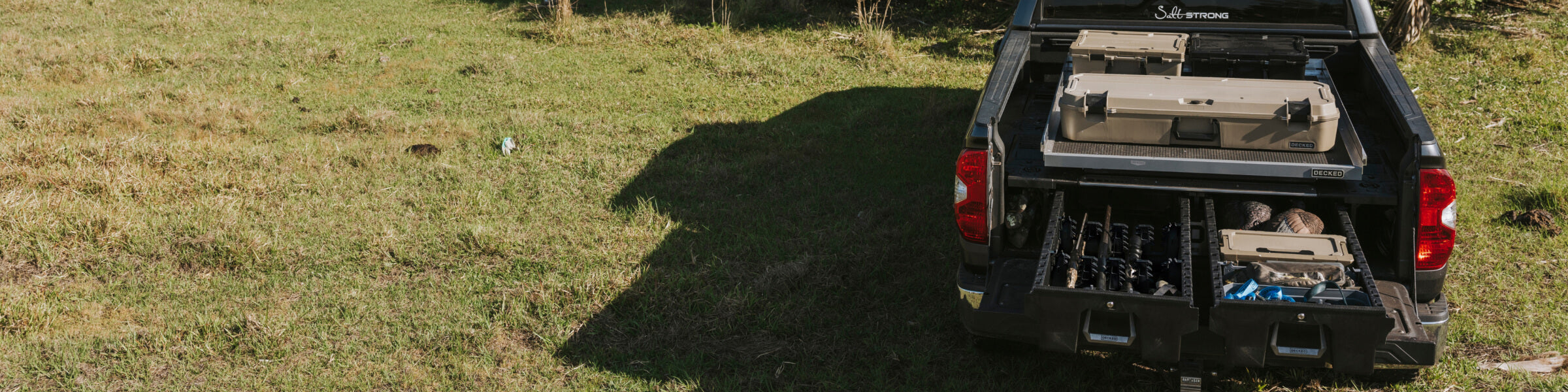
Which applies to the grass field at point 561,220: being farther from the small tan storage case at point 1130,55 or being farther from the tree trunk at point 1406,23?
the small tan storage case at point 1130,55

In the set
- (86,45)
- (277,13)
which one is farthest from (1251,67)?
(277,13)

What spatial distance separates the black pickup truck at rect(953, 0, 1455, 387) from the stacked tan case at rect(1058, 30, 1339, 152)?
54 mm

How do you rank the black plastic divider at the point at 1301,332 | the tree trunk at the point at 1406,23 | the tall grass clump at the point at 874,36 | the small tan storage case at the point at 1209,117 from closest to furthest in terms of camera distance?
the black plastic divider at the point at 1301,332 → the small tan storage case at the point at 1209,117 → the tree trunk at the point at 1406,23 → the tall grass clump at the point at 874,36

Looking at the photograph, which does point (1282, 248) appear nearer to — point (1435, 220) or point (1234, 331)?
point (1435, 220)

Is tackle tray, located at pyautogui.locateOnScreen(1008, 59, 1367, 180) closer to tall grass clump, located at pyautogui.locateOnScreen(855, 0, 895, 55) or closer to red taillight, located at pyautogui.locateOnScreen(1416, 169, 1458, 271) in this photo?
red taillight, located at pyautogui.locateOnScreen(1416, 169, 1458, 271)

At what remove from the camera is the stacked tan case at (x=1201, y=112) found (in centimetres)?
374

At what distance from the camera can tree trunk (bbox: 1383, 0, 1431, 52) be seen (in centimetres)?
959

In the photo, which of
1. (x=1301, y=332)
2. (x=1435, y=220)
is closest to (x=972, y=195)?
(x=1301, y=332)

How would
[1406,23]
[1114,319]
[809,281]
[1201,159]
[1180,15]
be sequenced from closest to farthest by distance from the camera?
[1114,319]
[1201,159]
[809,281]
[1180,15]
[1406,23]

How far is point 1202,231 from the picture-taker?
3992 mm

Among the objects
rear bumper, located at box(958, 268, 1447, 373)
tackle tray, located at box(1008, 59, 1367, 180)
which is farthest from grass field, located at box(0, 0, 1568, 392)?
tackle tray, located at box(1008, 59, 1367, 180)

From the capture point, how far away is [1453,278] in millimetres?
4891

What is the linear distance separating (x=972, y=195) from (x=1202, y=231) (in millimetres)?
1001

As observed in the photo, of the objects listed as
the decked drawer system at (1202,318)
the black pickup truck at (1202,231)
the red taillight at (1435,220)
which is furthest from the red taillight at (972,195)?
the red taillight at (1435,220)
